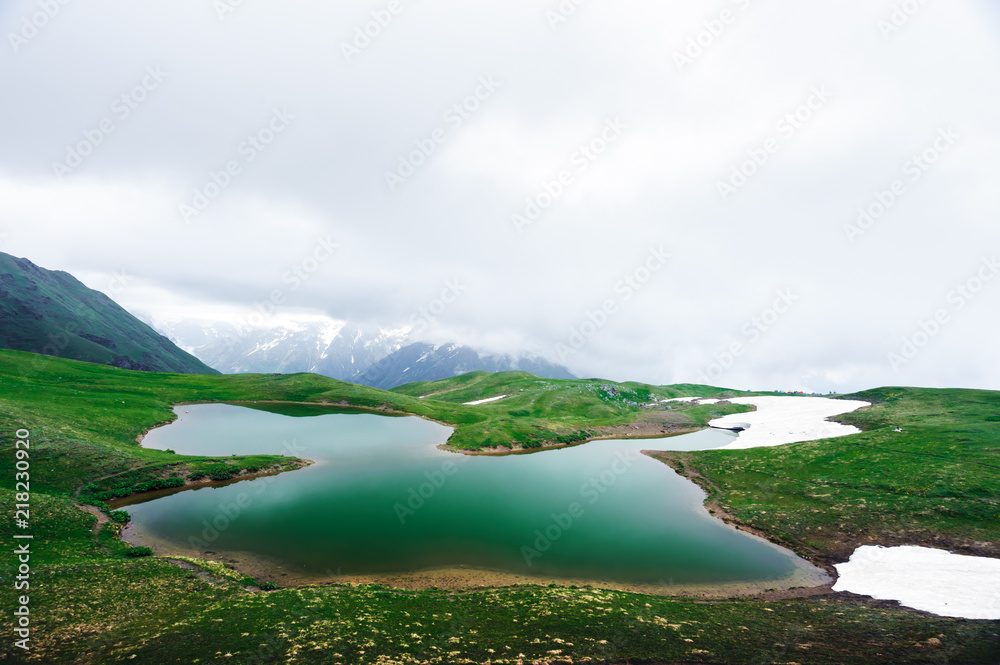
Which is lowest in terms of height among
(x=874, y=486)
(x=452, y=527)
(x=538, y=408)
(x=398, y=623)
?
(x=452, y=527)

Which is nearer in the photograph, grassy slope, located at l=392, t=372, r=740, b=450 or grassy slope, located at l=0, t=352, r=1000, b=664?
grassy slope, located at l=0, t=352, r=1000, b=664

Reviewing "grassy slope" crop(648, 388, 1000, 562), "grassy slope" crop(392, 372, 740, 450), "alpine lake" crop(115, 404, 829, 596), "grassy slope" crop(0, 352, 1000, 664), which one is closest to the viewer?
"grassy slope" crop(0, 352, 1000, 664)

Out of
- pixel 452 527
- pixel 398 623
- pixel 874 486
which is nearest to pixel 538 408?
pixel 874 486

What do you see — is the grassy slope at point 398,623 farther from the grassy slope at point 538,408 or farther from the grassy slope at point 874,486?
the grassy slope at point 538,408

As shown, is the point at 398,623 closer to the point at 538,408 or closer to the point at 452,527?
the point at 452,527

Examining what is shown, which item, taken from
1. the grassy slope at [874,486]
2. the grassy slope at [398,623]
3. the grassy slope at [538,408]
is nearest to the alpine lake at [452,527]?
the grassy slope at [398,623]

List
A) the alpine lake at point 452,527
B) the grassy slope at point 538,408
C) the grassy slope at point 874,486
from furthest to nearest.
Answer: the grassy slope at point 538,408 < the grassy slope at point 874,486 < the alpine lake at point 452,527

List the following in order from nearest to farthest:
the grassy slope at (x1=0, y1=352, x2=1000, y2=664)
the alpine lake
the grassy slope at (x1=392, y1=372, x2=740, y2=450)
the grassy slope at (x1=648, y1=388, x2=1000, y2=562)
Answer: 1. the grassy slope at (x1=0, y1=352, x2=1000, y2=664)
2. the alpine lake
3. the grassy slope at (x1=648, y1=388, x2=1000, y2=562)
4. the grassy slope at (x1=392, y1=372, x2=740, y2=450)

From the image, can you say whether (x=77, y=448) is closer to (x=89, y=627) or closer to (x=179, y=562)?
(x=179, y=562)

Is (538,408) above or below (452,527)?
above

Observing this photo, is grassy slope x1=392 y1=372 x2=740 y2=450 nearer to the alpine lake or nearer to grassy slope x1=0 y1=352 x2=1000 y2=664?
the alpine lake

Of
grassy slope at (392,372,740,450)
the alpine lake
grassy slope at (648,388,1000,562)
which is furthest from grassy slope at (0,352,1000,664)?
grassy slope at (392,372,740,450)
